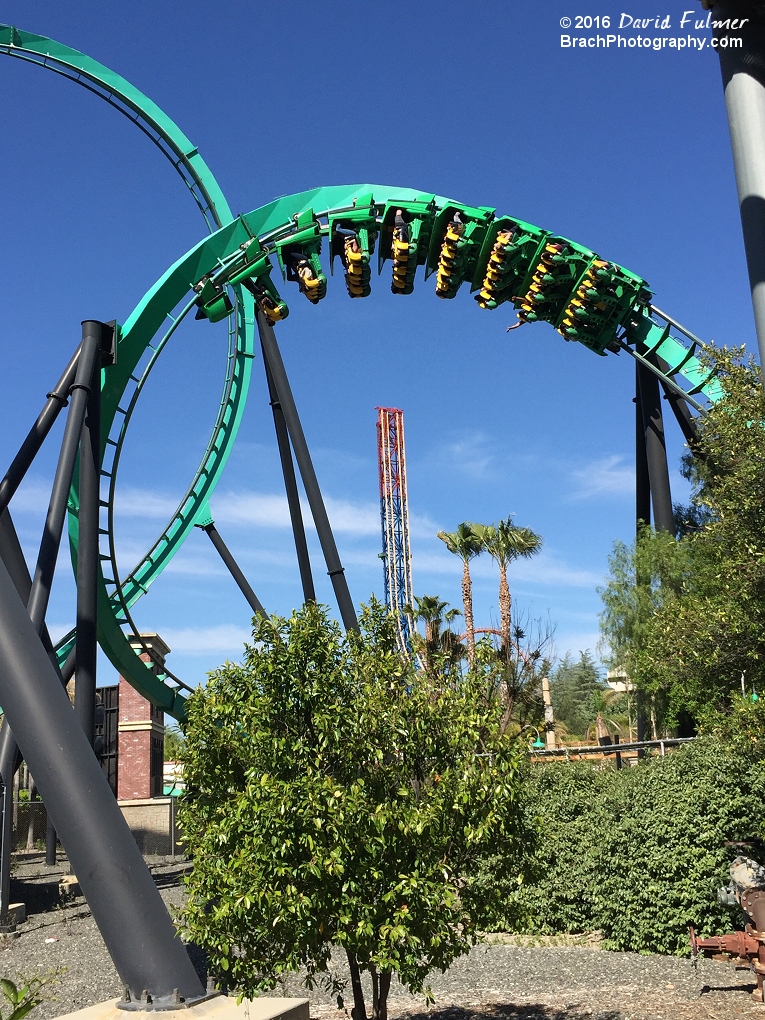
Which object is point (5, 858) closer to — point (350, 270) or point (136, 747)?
point (350, 270)

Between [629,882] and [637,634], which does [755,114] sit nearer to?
[629,882]

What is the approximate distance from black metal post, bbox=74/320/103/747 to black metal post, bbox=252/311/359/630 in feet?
8.57

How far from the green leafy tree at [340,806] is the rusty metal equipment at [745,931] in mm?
2960

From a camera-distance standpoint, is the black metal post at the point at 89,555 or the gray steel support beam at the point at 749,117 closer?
the gray steel support beam at the point at 749,117

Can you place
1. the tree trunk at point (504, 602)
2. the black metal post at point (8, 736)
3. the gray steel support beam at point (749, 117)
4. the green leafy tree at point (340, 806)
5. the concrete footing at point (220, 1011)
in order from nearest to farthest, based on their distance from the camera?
the gray steel support beam at point (749, 117)
the concrete footing at point (220, 1011)
the green leafy tree at point (340, 806)
the black metal post at point (8, 736)
the tree trunk at point (504, 602)

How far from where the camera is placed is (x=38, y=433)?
1141 centimetres

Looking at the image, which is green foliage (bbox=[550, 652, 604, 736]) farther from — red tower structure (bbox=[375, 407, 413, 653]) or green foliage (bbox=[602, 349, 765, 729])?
green foliage (bbox=[602, 349, 765, 729])

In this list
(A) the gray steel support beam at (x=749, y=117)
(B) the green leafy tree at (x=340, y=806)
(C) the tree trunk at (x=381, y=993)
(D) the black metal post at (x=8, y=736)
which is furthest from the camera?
(D) the black metal post at (x=8, y=736)

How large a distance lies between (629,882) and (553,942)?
994 millimetres

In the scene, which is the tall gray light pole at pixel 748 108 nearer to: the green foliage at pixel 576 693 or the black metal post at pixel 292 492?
the black metal post at pixel 292 492

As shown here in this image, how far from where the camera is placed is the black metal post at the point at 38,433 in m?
10.8

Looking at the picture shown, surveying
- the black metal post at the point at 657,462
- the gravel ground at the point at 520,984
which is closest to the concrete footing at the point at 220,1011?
the gravel ground at the point at 520,984

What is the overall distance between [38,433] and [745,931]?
30.0 feet

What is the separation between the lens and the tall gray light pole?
2195 millimetres
